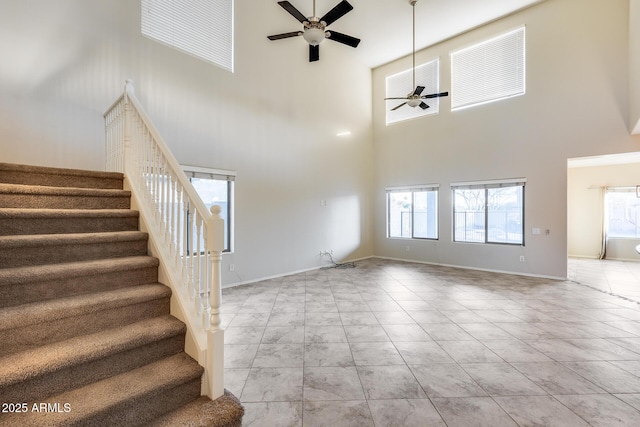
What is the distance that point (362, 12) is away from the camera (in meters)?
5.67

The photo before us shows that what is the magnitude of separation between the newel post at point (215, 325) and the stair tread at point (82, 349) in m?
0.29

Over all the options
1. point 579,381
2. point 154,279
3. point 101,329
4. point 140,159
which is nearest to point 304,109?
point 140,159

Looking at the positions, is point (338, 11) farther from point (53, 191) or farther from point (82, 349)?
point (82, 349)

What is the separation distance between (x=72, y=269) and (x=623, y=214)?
11639 mm

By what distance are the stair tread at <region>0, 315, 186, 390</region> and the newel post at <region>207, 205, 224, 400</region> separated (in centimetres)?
29

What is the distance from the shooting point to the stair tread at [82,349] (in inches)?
51.8

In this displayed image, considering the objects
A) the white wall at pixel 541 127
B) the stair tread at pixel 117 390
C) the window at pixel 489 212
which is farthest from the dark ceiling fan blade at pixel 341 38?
the window at pixel 489 212

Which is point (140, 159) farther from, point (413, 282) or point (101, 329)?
point (413, 282)

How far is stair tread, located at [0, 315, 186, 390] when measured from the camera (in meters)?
1.32

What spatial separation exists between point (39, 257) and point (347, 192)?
20.5 feet

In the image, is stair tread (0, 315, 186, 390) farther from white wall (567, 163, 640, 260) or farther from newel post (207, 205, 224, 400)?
white wall (567, 163, 640, 260)

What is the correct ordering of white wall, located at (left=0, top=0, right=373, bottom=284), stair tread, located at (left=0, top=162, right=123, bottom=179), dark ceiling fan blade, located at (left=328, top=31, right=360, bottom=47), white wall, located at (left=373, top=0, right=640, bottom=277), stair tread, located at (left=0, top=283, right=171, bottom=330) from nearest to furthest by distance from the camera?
stair tread, located at (left=0, top=283, right=171, bottom=330)
stair tread, located at (left=0, top=162, right=123, bottom=179)
white wall, located at (left=0, top=0, right=373, bottom=284)
dark ceiling fan blade, located at (left=328, top=31, right=360, bottom=47)
white wall, located at (left=373, top=0, right=640, bottom=277)

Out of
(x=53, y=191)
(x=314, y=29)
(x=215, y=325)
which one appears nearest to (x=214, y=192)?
(x=53, y=191)

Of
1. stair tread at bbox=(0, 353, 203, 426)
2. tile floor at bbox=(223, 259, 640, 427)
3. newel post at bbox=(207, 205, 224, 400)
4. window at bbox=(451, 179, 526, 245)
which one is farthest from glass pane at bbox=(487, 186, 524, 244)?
stair tread at bbox=(0, 353, 203, 426)
